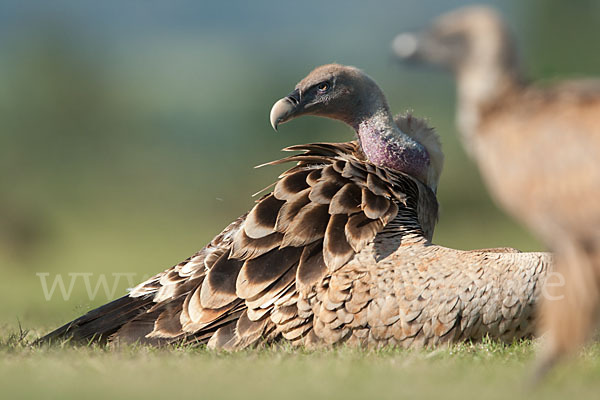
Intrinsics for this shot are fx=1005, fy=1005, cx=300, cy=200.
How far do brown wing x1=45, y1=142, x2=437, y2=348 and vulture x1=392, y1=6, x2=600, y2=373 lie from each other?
6.54 ft

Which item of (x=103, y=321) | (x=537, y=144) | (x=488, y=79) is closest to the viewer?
(x=537, y=144)

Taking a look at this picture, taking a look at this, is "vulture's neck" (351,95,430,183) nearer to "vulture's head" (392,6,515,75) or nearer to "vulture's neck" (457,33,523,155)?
"vulture's head" (392,6,515,75)

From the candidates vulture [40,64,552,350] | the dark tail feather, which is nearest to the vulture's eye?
vulture [40,64,552,350]

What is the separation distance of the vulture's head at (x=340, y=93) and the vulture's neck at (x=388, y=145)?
43 mm

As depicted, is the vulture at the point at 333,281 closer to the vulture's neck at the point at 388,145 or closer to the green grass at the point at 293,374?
the vulture's neck at the point at 388,145

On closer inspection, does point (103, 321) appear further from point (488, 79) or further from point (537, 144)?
point (537, 144)

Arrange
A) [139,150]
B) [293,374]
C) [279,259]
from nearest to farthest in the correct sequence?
[293,374], [279,259], [139,150]

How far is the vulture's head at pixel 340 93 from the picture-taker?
8242mm

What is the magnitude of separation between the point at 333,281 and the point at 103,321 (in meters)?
1.95

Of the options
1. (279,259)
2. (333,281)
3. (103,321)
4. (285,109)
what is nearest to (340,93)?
(285,109)

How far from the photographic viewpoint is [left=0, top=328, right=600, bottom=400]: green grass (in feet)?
16.2

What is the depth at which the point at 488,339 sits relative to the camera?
6.72m

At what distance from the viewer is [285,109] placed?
315 inches

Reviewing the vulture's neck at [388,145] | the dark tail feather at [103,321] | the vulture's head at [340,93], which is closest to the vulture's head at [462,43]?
the vulture's neck at [388,145]
